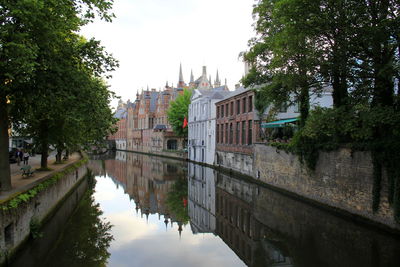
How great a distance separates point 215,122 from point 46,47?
108 ft

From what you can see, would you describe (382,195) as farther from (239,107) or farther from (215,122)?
(215,122)

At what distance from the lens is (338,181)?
16547mm

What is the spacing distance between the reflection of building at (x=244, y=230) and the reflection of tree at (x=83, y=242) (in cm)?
463

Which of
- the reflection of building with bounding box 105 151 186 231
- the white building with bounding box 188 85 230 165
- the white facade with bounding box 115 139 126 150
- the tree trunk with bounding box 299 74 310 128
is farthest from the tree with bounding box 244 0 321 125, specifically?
the white facade with bounding box 115 139 126 150

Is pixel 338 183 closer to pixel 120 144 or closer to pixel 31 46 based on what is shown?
pixel 31 46

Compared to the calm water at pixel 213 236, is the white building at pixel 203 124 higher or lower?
higher

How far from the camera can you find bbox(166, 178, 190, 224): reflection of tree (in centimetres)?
1789

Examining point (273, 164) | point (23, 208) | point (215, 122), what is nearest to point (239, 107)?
point (215, 122)

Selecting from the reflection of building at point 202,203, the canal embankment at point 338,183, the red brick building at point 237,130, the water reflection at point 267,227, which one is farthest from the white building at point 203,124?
the canal embankment at point 338,183

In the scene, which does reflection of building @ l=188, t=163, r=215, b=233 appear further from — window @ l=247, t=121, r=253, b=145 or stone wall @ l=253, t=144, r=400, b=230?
stone wall @ l=253, t=144, r=400, b=230

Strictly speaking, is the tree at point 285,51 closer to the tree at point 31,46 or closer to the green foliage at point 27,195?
the tree at point 31,46

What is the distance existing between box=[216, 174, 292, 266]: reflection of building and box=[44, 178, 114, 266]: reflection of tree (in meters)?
4.63

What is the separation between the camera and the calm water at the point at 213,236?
11.0 metres

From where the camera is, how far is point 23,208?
11.2 meters
